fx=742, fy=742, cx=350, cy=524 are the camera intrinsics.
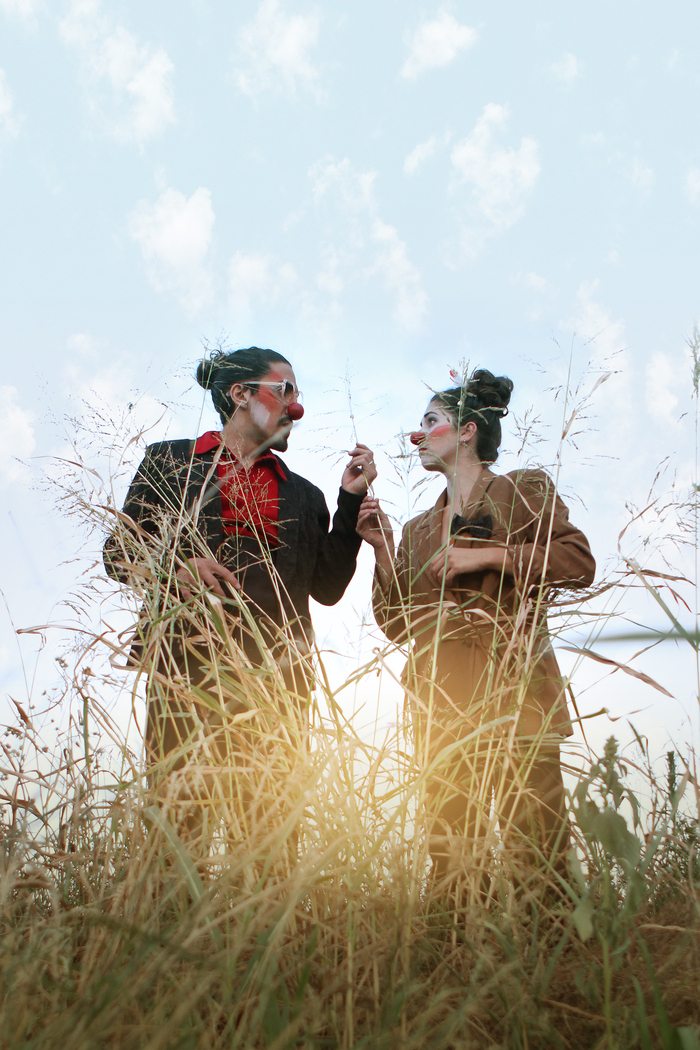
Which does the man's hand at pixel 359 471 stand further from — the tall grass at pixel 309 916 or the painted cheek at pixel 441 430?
the tall grass at pixel 309 916

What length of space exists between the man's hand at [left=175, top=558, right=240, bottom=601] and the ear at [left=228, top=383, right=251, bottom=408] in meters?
0.94

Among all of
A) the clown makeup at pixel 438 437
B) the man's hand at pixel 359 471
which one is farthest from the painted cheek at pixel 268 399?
the clown makeup at pixel 438 437

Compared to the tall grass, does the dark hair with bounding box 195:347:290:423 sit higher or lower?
higher

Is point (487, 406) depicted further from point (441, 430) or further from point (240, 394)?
point (240, 394)

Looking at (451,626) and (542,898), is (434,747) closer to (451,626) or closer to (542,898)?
(542,898)

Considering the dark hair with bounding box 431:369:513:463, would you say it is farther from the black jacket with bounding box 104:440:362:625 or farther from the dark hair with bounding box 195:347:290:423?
the dark hair with bounding box 195:347:290:423

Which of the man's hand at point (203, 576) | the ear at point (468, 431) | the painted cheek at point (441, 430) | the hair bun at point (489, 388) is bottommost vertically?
the man's hand at point (203, 576)

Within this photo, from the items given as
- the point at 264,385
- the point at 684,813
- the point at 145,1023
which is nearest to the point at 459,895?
the point at 145,1023

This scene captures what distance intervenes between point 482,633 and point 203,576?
0.67m

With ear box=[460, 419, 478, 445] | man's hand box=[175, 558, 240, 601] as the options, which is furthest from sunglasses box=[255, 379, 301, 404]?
man's hand box=[175, 558, 240, 601]

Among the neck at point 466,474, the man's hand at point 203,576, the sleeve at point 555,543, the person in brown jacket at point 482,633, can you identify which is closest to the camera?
the person in brown jacket at point 482,633

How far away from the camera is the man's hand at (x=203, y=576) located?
152 cm

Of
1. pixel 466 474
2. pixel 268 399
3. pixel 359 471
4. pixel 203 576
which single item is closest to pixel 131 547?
pixel 203 576

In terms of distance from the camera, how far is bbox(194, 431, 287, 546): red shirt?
1.85m
